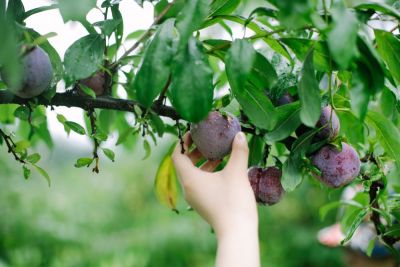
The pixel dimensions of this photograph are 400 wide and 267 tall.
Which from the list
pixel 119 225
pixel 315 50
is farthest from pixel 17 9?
pixel 119 225

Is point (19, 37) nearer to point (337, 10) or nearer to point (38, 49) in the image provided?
point (38, 49)

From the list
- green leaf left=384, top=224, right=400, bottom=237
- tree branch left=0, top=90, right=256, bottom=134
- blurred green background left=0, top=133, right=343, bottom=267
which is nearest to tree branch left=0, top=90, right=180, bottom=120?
tree branch left=0, top=90, right=256, bottom=134

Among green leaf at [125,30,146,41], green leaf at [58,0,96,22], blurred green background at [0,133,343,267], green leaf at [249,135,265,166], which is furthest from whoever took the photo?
blurred green background at [0,133,343,267]

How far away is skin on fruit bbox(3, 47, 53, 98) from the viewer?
50cm

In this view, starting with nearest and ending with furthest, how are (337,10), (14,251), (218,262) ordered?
(337,10) → (218,262) → (14,251)

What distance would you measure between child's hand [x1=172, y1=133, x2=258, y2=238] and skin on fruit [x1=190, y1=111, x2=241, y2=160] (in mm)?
13

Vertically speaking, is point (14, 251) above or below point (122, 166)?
above

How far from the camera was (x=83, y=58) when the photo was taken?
52 cm

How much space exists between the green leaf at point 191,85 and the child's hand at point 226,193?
0.12m

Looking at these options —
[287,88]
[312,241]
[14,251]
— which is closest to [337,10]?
[287,88]

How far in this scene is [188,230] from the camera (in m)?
3.09

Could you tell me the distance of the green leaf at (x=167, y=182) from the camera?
30.9 inches

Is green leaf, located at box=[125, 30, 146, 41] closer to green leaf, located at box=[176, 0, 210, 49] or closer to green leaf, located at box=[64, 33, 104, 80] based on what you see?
green leaf, located at box=[64, 33, 104, 80]

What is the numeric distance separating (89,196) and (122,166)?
1.35ft
